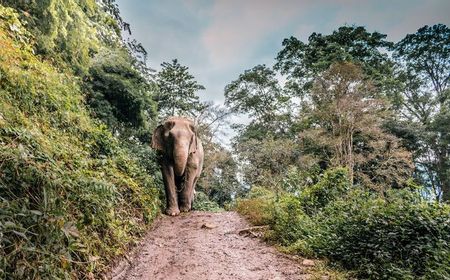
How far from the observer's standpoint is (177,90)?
23.5 m

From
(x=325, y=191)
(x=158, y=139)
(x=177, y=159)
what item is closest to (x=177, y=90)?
(x=158, y=139)

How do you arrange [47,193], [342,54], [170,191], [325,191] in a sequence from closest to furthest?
[47,193] < [325,191] < [170,191] < [342,54]

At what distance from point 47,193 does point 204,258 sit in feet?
7.33

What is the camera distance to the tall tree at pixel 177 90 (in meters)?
22.6

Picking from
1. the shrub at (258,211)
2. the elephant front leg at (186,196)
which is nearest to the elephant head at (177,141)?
the elephant front leg at (186,196)

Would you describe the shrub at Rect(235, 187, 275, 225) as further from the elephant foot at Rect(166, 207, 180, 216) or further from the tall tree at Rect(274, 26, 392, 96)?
the tall tree at Rect(274, 26, 392, 96)

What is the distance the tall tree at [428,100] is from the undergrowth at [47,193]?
20.3 metres

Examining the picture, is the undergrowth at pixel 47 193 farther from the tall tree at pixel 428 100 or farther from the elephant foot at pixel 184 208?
the tall tree at pixel 428 100

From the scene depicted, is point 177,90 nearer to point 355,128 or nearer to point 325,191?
point 355,128

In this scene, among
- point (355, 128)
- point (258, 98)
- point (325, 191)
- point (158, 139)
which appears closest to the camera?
point (325, 191)

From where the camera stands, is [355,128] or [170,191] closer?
[170,191]

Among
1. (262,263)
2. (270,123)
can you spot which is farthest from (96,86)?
(270,123)

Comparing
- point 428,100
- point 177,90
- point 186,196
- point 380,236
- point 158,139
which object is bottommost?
point 380,236

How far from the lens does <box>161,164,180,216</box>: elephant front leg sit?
797 cm
